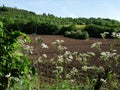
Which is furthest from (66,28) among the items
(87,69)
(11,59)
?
(11,59)

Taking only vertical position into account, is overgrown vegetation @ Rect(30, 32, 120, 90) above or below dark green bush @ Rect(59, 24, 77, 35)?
above

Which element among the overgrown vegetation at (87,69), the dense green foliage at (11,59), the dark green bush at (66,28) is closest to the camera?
the overgrown vegetation at (87,69)

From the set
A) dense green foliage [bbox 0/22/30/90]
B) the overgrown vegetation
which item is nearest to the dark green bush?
the overgrown vegetation

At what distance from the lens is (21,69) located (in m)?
6.30

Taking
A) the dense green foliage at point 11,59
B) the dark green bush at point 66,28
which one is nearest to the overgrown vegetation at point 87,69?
the dense green foliage at point 11,59

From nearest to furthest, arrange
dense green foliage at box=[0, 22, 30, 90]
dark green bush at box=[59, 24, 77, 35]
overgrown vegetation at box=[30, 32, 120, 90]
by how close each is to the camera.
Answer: overgrown vegetation at box=[30, 32, 120, 90] → dense green foliage at box=[0, 22, 30, 90] → dark green bush at box=[59, 24, 77, 35]

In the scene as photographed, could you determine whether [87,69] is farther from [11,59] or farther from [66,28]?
[66,28]

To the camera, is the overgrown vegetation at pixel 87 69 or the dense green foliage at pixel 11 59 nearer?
the overgrown vegetation at pixel 87 69

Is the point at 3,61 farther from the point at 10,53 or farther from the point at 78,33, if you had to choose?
the point at 78,33

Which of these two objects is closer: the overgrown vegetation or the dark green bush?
the overgrown vegetation

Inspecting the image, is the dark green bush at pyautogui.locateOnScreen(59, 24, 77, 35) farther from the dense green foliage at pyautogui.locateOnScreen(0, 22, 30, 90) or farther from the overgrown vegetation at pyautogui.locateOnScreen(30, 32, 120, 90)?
the dense green foliage at pyautogui.locateOnScreen(0, 22, 30, 90)

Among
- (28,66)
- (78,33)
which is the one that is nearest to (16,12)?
(78,33)

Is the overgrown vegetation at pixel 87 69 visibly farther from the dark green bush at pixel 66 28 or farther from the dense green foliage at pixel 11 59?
the dark green bush at pixel 66 28

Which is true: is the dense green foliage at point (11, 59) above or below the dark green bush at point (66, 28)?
above
